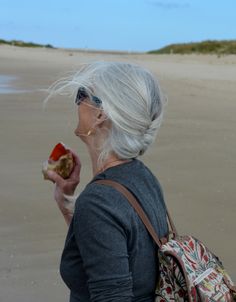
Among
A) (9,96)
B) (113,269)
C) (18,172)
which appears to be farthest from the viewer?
(9,96)

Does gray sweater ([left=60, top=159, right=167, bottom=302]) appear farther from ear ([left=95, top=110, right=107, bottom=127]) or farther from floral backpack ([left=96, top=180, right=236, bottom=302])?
ear ([left=95, top=110, right=107, bottom=127])

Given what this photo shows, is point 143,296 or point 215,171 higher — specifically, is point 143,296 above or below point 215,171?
above

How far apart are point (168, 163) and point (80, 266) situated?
17.8 feet

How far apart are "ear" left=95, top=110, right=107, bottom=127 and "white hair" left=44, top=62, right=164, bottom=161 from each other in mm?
20

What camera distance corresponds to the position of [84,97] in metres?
2.36

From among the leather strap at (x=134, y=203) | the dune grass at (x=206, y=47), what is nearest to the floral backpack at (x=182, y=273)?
the leather strap at (x=134, y=203)

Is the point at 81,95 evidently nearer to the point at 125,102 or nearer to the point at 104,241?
the point at 125,102

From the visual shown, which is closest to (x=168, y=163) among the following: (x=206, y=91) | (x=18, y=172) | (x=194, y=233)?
(x=18, y=172)

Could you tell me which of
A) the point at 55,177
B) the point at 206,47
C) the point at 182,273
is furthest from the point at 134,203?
the point at 206,47

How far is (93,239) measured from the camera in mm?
2201

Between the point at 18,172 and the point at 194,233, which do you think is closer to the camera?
the point at 194,233

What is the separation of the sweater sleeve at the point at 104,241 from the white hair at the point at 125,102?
0.17m

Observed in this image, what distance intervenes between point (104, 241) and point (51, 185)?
4505mm

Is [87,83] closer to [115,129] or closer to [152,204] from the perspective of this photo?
[115,129]
